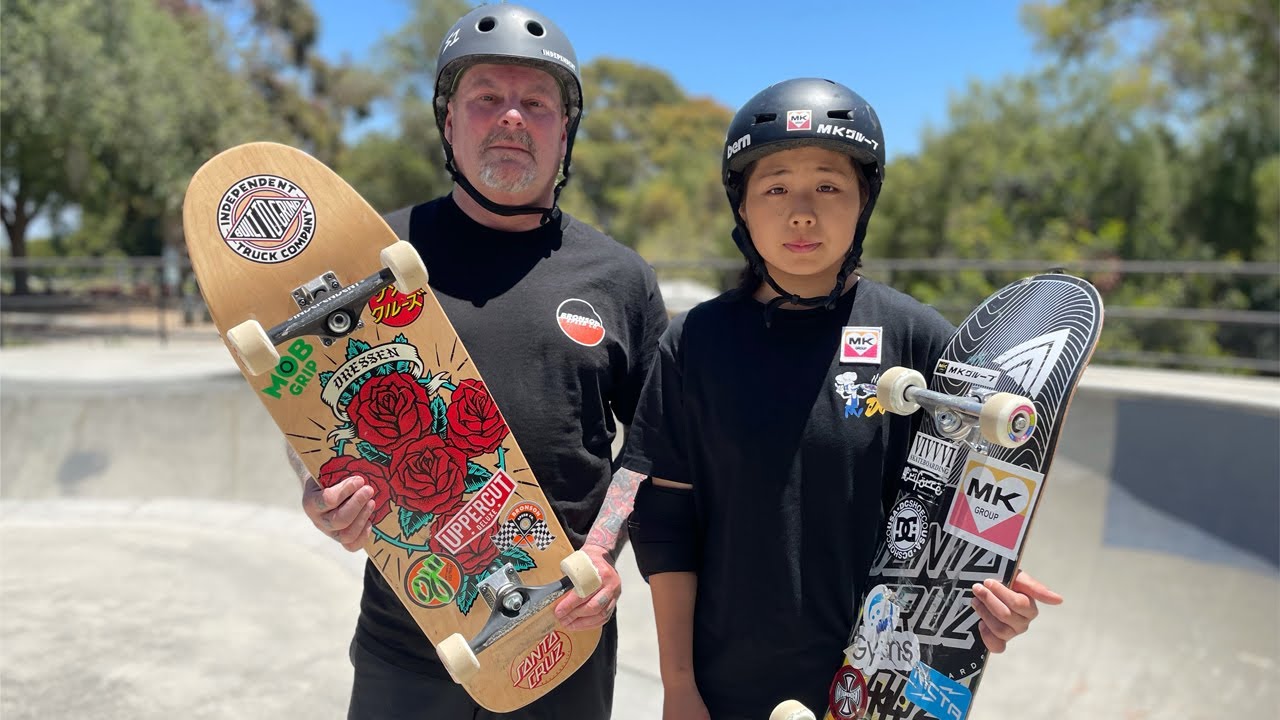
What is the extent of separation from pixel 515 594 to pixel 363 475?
0.40 meters

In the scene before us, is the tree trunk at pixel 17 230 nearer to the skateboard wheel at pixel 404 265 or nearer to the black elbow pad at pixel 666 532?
the skateboard wheel at pixel 404 265

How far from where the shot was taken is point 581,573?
5.33 feet

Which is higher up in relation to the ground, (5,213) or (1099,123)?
(1099,123)

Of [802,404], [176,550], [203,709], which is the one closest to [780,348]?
[802,404]

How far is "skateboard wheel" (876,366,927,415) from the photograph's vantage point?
1.44 meters

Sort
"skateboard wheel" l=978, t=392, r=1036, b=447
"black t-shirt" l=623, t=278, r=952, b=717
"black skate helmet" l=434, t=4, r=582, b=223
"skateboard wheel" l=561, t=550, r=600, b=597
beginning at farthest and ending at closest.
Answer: "black skate helmet" l=434, t=4, r=582, b=223 < "skateboard wheel" l=561, t=550, r=600, b=597 < "black t-shirt" l=623, t=278, r=952, b=717 < "skateboard wheel" l=978, t=392, r=1036, b=447

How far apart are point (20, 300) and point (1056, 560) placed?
13.6 metres

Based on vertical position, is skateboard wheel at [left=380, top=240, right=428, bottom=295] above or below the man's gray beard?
below

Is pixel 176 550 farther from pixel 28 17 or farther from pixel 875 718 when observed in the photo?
pixel 28 17

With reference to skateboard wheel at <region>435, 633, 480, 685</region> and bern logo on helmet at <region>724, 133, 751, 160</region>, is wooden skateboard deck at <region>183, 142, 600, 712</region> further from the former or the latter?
bern logo on helmet at <region>724, 133, 751, 160</region>

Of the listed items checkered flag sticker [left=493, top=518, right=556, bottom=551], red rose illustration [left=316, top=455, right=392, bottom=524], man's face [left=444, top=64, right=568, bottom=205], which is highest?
man's face [left=444, top=64, right=568, bottom=205]

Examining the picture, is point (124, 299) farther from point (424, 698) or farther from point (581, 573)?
point (581, 573)

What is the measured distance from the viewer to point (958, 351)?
165 centimetres

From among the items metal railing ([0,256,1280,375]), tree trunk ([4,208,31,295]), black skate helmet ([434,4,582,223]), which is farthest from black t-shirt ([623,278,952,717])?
tree trunk ([4,208,31,295])
